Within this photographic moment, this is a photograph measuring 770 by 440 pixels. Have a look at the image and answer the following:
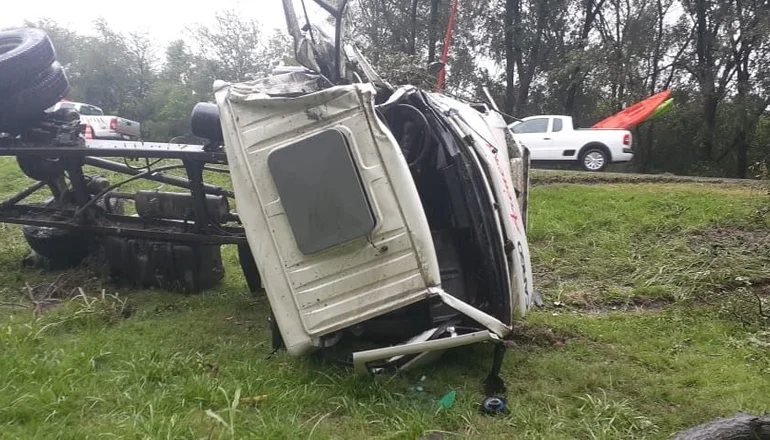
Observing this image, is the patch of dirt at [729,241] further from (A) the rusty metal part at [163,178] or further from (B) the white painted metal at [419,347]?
(A) the rusty metal part at [163,178]

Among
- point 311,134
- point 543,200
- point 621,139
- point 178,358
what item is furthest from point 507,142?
point 621,139

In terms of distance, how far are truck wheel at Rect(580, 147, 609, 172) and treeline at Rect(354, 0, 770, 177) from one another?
5451mm

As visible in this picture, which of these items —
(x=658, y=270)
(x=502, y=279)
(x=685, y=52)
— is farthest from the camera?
(x=685, y=52)

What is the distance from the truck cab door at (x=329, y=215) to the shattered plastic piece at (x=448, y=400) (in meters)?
0.50

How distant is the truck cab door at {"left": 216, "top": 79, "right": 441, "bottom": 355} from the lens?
283cm

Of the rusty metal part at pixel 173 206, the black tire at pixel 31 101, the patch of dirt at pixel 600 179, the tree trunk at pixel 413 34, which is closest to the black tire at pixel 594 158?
the patch of dirt at pixel 600 179

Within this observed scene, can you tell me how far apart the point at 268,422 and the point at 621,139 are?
1301cm

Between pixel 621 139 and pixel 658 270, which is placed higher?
pixel 621 139

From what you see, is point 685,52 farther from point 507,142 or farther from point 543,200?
point 507,142

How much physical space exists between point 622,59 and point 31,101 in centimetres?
1759

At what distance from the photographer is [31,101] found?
453 cm

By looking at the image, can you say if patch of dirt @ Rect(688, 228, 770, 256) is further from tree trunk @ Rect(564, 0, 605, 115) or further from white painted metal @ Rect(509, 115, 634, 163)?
tree trunk @ Rect(564, 0, 605, 115)

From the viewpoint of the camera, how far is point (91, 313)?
13.0 feet

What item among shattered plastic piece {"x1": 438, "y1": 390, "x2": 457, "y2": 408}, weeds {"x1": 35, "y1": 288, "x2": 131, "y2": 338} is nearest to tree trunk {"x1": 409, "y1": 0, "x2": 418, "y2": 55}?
weeds {"x1": 35, "y1": 288, "x2": 131, "y2": 338}
